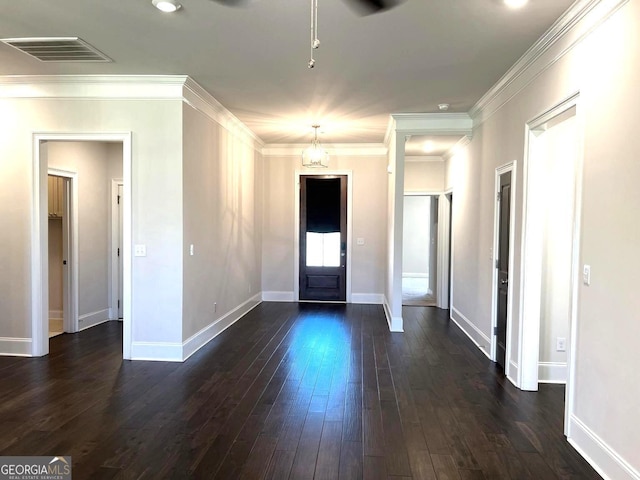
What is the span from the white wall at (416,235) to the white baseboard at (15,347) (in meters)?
9.38

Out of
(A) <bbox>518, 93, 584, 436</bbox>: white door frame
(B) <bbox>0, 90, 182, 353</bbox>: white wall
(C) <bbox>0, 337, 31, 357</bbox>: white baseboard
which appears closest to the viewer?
(A) <bbox>518, 93, 584, 436</bbox>: white door frame

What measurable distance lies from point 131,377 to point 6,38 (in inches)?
118

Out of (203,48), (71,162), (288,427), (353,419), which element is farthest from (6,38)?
(353,419)

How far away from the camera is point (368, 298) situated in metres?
7.55

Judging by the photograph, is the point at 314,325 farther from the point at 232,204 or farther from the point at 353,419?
the point at 353,419

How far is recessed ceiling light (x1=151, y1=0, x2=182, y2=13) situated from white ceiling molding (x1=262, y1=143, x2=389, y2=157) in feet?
15.7

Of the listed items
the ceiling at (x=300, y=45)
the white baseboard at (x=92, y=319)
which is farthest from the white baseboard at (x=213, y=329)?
the ceiling at (x=300, y=45)

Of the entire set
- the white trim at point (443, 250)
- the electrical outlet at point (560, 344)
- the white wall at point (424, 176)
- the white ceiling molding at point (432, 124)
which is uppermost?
the white ceiling molding at point (432, 124)

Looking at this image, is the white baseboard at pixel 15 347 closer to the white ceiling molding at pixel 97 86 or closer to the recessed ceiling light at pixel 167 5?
the white ceiling molding at pixel 97 86

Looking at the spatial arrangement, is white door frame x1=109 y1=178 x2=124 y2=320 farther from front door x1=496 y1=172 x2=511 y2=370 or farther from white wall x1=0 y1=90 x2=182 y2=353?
front door x1=496 y1=172 x2=511 y2=370

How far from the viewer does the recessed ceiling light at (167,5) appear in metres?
2.64

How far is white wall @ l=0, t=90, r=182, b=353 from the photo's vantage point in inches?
163

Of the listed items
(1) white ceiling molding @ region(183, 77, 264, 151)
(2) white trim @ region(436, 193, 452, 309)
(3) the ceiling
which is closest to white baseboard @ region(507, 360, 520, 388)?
(3) the ceiling

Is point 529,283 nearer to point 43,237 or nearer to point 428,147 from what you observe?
point 428,147
